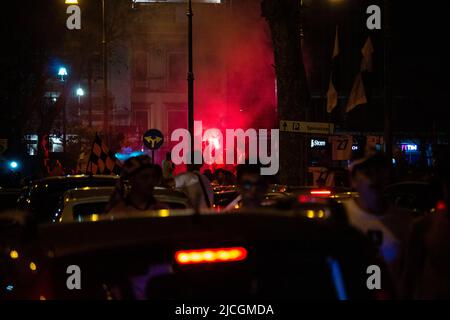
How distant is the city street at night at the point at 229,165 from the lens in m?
2.88

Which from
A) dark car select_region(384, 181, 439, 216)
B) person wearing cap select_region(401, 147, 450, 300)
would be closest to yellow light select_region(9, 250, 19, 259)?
person wearing cap select_region(401, 147, 450, 300)

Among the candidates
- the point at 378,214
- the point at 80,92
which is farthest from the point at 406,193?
the point at 80,92

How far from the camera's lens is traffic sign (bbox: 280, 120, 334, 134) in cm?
1608

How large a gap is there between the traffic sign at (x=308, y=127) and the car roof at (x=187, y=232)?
12.8 meters

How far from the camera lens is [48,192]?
8.82m

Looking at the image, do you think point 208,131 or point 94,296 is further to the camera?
point 208,131

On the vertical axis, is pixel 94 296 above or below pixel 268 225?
below

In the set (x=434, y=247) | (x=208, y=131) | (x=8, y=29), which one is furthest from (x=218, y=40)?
(x=434, y=247)

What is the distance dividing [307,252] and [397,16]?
1541 inches

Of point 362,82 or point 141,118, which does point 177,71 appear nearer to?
point 141,118

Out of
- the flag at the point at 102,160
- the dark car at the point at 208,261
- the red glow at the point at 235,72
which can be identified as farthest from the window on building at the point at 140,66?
the dark car at the point at 208,261

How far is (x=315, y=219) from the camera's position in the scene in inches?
130
